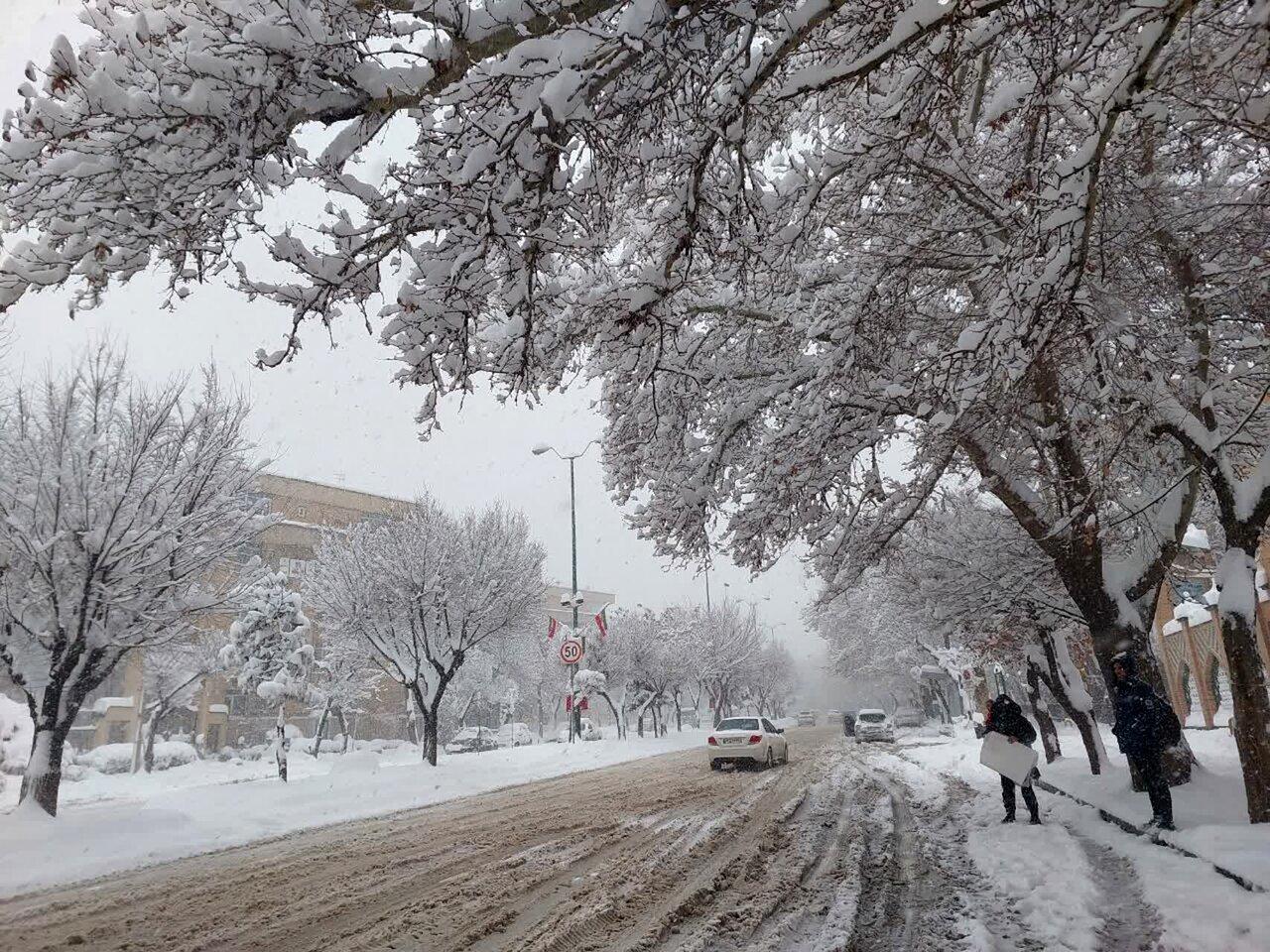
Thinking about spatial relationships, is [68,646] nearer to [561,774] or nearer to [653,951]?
[653,951]

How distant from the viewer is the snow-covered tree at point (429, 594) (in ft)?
77.1

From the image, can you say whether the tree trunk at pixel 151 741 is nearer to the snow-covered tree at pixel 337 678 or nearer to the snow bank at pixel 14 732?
the snow-covered tree at pixel 337 678

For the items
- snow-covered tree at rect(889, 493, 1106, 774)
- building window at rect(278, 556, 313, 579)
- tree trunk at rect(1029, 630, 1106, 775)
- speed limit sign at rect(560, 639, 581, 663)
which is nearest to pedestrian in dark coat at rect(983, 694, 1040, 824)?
snow-covered tree at rect(889, 493, 1106, 774)

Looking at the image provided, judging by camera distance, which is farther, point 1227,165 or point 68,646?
point 68,646

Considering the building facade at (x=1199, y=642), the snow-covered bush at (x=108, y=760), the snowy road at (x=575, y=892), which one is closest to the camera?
the snowy road at (x=575, y=892)

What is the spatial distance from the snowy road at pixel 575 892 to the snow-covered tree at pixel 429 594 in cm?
1234

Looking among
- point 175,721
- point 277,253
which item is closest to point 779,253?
point 277,253

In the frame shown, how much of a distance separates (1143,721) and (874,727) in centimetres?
2768

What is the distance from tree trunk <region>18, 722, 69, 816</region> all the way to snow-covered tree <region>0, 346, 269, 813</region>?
17 mm

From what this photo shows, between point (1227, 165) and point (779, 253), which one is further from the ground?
point (1227, 165)

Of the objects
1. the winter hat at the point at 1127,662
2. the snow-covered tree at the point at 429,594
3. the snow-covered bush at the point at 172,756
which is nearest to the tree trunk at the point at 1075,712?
the winter hat at the point at 1127,662

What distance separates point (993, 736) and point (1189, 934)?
541 cm

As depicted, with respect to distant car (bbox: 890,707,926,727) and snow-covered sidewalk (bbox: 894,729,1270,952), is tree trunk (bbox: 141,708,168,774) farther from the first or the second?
distant car (bbox: 890,707,926,727)

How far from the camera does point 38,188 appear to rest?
4.04 m
